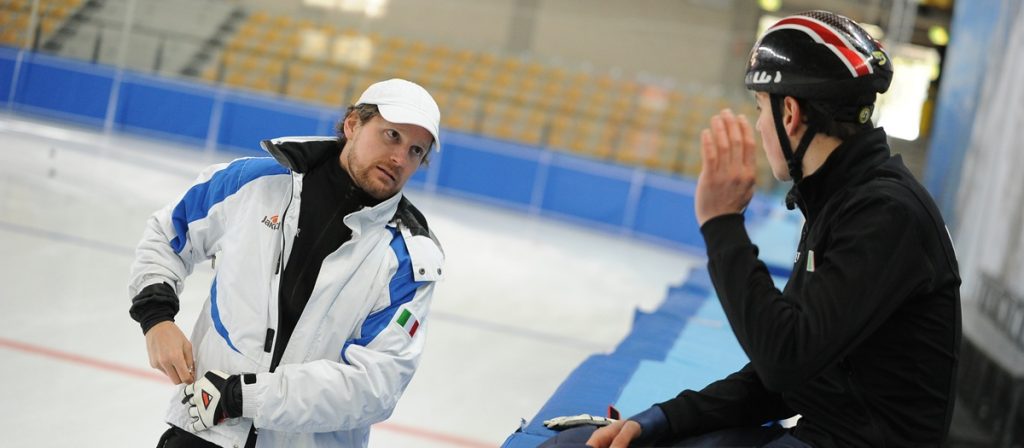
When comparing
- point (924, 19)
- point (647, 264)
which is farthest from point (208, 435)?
point (924, 19)

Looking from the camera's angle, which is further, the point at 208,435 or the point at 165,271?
the point at 165,271

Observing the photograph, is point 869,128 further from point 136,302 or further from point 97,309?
point 97,309

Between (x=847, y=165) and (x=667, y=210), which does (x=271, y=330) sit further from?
(x=667, y=210)

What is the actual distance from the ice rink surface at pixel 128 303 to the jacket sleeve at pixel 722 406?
109 inches

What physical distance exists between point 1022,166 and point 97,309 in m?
6.21

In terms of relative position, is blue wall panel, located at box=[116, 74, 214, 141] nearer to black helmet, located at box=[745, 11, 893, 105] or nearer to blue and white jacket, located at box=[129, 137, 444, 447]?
blue and white jacket, located at box=[129, 137, 444, 447]

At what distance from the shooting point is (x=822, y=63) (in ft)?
6.10

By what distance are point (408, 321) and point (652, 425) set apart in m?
0.68

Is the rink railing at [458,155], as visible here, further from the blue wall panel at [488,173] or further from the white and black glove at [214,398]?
the white and black glove at [214,398]

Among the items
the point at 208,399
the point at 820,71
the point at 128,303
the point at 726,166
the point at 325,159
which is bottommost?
the point at 128,303

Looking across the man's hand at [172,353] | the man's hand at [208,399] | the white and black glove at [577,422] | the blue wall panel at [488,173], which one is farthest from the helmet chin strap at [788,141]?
the blue wall panel at [488,173]

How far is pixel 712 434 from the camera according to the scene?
2.16 m

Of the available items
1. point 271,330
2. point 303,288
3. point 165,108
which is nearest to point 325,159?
point 303,288

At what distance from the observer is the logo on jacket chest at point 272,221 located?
8.32 ft
